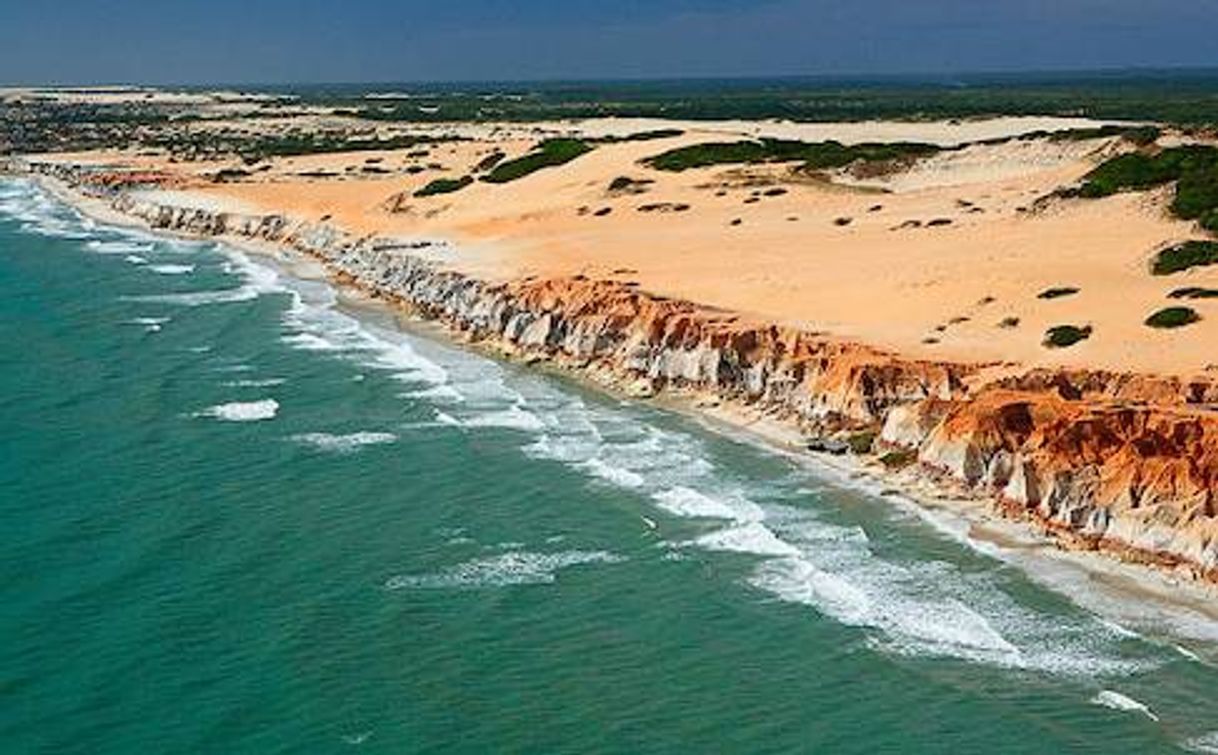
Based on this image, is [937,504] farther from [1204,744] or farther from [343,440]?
[343,440]

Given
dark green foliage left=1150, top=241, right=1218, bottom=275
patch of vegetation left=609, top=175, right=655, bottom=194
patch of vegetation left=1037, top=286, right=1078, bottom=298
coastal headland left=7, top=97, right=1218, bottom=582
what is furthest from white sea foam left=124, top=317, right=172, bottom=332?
dark green foliage left=1150, top=241, right=1218, bottom=275

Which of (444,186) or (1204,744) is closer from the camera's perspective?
(1204,744)

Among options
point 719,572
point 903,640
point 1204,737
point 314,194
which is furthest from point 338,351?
point 314,194

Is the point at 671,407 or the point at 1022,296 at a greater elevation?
the point at 1022,296

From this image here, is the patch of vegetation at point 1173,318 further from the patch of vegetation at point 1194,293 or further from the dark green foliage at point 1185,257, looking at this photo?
the dark green foliage at point 1185,257

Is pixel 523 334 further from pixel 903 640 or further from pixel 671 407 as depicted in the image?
pixel 903 640

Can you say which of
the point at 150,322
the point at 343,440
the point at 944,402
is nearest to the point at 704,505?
the point at 944,402

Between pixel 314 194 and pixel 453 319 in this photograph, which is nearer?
pixel 453 319
